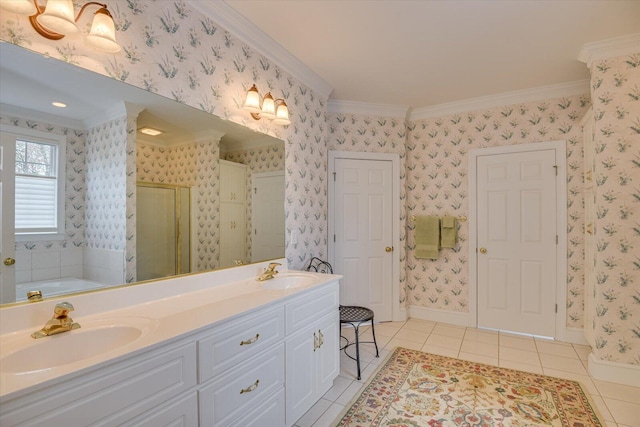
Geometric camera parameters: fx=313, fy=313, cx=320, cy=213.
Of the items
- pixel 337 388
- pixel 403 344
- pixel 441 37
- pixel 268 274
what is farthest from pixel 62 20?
pixel 403 344

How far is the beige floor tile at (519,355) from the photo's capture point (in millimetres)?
2701

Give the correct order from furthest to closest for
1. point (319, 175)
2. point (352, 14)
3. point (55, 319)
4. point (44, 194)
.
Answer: point (319, 175)
point (352, 14)
point (44, 194)
point (55, 319)

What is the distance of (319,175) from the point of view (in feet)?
10.3

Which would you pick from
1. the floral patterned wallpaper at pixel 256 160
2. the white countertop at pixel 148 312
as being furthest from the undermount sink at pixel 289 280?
the floral patterned wallpaper at pixel 256 160

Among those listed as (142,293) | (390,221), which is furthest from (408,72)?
(142,293)

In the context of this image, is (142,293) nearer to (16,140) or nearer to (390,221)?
(16,140)

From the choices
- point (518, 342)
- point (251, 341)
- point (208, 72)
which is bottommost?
point (518, 342)

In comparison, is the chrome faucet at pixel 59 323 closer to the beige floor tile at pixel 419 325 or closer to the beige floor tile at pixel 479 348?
the beige floor tile at pixel 479 348

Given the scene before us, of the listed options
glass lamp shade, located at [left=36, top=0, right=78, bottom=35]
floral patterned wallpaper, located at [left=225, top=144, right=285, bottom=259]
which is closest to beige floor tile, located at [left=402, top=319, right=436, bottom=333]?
floral patterned wallpaper, located at [left=225, top=144, right=285, bottom=259]

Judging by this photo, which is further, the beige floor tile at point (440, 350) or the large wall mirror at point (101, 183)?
the beige floor tile at point (440, 350)

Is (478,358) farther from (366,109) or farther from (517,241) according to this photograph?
(366,109)

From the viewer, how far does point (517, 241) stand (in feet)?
10.9

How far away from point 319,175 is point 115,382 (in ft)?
7.95

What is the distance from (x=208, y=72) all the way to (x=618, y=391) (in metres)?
3.55
